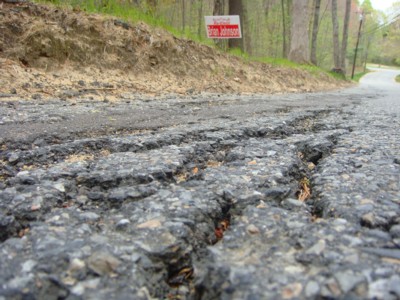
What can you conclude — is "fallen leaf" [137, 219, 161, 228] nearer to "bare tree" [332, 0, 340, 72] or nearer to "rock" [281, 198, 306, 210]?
"rock" [281, 198, 306, 210]

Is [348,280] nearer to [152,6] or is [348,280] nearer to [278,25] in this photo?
[152,6]

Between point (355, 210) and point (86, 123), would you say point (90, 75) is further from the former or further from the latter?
point (355, 210)

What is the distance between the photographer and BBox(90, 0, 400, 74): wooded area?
10039mm

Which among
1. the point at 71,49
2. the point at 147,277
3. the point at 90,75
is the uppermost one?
the point at 71,49

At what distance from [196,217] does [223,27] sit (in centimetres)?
629

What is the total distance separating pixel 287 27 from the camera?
73.8 feet

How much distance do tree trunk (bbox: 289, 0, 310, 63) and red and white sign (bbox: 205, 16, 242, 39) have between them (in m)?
6.80

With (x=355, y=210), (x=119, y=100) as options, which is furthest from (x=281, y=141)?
(x=119, y=100)

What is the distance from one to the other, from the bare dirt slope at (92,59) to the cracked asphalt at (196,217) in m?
2.06

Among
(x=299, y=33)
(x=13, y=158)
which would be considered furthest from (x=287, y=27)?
(x=13, y=158)

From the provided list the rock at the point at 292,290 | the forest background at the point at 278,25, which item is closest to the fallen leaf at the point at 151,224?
the rock at the point at 292,290

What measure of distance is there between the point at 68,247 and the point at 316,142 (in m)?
1.56

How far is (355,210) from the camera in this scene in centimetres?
107

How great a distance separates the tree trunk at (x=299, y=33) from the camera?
41.1ft
